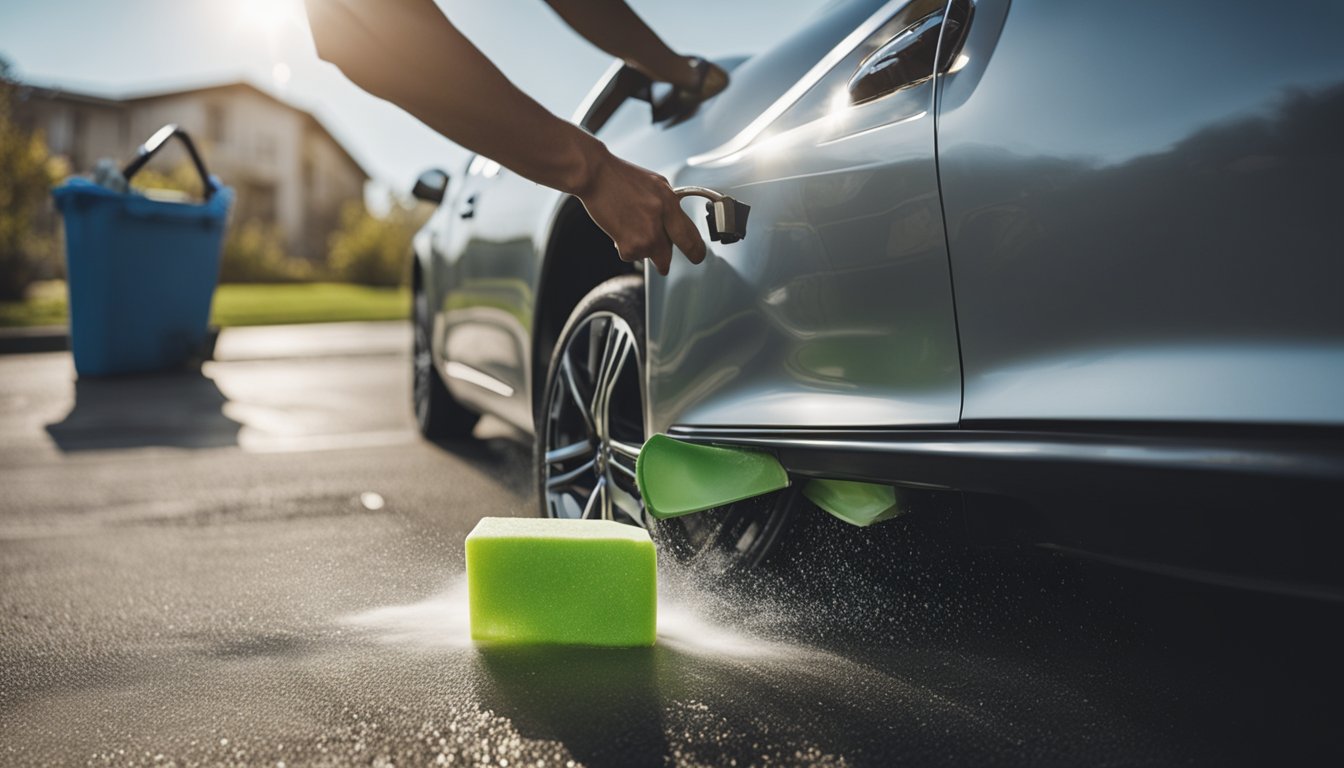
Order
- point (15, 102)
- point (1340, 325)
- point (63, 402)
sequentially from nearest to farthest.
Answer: point (1340, 325)
point (63, 402)
point (15, 102)

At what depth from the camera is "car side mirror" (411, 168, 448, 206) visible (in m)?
4.73

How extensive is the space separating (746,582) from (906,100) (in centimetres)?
110

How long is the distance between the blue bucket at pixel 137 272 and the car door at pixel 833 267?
6.61 m

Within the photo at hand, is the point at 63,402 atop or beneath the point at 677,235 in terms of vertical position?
beneath

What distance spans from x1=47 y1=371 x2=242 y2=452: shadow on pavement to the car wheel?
132 inches

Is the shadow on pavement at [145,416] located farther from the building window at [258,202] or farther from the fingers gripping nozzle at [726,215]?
the building window at [258,202]

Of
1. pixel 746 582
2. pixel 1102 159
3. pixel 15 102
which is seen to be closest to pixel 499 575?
pixel 746 582

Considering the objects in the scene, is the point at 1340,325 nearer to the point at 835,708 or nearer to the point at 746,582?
the point at 835,708

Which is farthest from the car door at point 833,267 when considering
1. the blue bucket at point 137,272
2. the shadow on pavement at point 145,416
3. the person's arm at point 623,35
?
the blue bucket at point 137,272

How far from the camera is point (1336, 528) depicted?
140 centimetres

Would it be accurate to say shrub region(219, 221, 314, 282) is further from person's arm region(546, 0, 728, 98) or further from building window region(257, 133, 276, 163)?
person's arm region(546, 0, 728, 98)

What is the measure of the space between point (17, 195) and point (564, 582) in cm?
2036

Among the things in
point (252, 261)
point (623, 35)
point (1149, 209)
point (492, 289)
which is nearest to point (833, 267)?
point (1149, 209)

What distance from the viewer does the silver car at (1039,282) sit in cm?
143
